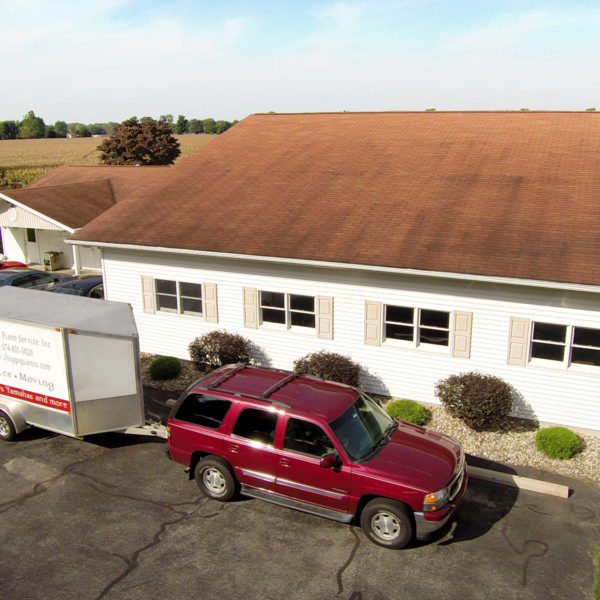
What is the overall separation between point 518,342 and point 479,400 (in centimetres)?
165

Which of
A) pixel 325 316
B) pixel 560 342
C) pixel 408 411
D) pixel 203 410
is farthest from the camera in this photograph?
pixel 325 316

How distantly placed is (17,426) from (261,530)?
6013 mm

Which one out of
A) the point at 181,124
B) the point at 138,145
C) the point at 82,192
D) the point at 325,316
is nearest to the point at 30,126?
the point at 181,124

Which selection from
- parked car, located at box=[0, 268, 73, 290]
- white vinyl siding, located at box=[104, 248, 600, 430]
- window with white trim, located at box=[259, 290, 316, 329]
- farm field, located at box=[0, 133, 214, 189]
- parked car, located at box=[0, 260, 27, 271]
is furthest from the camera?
farm field, located at box=[0, 133, 214, 189]

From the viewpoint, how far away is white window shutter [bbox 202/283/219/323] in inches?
664

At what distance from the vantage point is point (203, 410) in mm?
10344

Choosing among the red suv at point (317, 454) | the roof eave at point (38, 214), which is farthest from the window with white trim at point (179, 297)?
the roof eave at point (38, 214)

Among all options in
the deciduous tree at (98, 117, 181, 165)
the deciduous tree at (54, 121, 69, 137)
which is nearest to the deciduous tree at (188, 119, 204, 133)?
the deciduous tree at (54, 121, 69, 137)

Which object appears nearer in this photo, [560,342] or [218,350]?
[560,342]

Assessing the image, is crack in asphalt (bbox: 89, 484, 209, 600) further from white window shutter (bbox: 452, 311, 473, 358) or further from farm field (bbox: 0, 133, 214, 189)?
farm field (bbox: 0, 133, 214, 189)

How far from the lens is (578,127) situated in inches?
738

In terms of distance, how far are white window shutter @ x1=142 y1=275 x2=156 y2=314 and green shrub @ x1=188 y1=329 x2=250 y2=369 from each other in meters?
2.10

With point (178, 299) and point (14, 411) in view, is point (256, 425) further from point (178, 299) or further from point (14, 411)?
point (178, 299)

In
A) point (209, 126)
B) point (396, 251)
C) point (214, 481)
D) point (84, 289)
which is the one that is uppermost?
point (209, 126)
